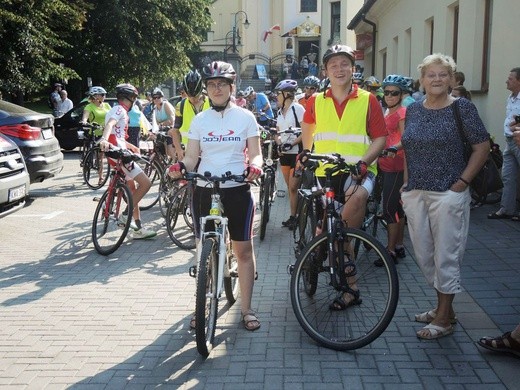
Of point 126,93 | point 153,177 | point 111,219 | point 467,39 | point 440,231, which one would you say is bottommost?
point 111,219

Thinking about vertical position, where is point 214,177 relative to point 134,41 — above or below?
below

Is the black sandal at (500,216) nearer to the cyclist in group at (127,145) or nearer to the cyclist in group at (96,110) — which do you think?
the cyclist in group at (127,145)

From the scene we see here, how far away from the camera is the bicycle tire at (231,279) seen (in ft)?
16.6

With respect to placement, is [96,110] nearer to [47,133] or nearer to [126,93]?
[47,133]

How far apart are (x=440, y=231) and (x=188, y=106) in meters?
3.64

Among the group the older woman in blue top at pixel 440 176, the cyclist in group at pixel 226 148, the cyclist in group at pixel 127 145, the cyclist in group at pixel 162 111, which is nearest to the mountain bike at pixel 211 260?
the cyclist in group at pixel 226 148

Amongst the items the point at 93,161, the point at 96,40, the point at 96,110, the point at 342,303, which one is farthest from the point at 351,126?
the point at 96,40

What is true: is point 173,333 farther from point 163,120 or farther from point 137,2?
point 137,2

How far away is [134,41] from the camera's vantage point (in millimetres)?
27391

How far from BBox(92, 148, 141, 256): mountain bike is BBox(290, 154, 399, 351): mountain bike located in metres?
3.01

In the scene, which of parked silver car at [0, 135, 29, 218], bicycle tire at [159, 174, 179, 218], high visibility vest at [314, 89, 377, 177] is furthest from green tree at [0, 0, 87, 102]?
high visibility vest at [314, 89, 377, 177]

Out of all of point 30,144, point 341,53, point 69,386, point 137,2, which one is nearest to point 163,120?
point 30,144

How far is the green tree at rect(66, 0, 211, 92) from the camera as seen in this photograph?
85.9ft

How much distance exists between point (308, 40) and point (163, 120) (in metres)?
50.1
